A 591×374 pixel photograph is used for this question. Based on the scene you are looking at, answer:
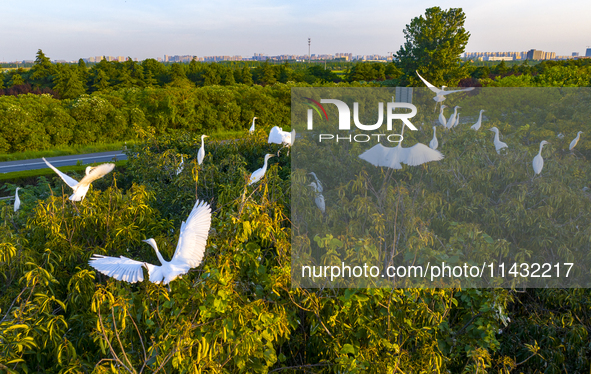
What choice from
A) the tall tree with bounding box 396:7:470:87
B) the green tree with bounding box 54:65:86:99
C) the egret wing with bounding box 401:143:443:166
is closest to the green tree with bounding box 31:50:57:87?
the green tree with bounding box 54:65:86:99

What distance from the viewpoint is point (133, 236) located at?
308cm

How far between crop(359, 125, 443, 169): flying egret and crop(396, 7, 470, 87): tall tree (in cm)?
2182

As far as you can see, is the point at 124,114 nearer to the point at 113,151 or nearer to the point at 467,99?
the point at 113,151

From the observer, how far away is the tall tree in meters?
23.6

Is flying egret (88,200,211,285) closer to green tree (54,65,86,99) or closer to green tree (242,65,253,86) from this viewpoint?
green tree (54,65,86,99)

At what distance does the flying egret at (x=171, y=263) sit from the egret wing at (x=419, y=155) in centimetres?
199

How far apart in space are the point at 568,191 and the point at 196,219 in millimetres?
Result: 3480

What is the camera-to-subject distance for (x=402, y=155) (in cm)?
363

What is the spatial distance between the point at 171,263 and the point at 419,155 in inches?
94.2

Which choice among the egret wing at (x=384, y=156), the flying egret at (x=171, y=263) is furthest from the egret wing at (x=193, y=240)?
the egret wing at (x=384, y=156)

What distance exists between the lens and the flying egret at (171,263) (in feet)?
7.23

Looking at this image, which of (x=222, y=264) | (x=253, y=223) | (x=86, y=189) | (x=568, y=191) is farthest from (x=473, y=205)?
(x=86, y=189)

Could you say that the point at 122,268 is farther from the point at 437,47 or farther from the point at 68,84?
the point at 437,47

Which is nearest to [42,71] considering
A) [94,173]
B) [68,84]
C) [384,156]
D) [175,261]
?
[68,84]
